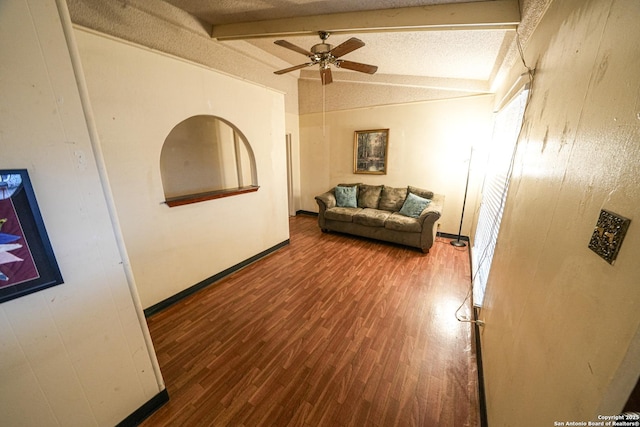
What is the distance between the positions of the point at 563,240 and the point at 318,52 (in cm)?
255

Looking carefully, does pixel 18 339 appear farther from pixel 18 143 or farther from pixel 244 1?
pixel 244 1

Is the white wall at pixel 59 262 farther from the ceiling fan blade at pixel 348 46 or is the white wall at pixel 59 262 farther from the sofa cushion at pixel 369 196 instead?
the sofa cushion at pixel 369 196

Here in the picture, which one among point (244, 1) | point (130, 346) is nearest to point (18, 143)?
point (130, 346)

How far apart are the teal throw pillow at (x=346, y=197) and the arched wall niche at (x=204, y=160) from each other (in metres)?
1.70

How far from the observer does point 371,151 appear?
14.4 feet

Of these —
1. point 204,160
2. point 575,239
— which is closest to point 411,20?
point 575,239

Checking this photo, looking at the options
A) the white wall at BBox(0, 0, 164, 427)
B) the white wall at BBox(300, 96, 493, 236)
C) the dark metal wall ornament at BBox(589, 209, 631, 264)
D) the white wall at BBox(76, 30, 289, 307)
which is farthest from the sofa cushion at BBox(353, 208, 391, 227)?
the white wall at BBox(0, 0, 164, 427)

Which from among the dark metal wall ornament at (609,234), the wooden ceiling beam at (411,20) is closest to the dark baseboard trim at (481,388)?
the dark metal wall ornament at (609,234)

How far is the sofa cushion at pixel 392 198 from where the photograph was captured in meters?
3.98

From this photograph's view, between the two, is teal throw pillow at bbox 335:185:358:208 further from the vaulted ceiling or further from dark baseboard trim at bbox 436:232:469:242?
the vaulted ceiling

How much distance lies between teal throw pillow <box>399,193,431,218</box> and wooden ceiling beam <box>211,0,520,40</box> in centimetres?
220

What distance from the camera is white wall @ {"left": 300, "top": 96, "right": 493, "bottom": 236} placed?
3.50m

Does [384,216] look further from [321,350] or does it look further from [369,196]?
[321,350]

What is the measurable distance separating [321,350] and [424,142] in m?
3.64
